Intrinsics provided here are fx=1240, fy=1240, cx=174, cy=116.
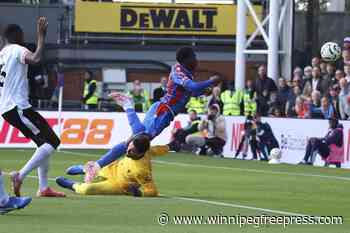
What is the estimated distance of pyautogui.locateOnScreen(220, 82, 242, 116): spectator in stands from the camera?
3547 centimetres

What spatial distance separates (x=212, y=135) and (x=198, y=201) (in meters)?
16.6

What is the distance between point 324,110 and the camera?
31.6 m

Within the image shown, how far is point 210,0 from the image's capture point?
5006 cm

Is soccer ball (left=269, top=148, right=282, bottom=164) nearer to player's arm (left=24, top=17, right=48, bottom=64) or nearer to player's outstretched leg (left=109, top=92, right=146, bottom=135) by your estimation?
player's outstretched leg (left=109, top=92, right=146, bottom=135)

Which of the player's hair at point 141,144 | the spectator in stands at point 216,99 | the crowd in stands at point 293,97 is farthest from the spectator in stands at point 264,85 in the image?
the player's hair at point 141,144

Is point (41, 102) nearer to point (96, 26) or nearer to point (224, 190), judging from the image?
point (96, 26)

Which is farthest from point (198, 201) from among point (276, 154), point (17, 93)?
point (276, 154)

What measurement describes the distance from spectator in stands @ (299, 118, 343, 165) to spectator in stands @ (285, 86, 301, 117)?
9.43 feet

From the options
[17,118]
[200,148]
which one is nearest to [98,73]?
[200,148]

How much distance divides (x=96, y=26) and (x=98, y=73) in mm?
2249

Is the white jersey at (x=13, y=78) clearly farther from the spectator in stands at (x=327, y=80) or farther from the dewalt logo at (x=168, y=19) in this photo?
the dewalt logo at (x=168, y=19)

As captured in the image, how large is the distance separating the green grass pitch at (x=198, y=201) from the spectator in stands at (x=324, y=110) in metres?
4.04

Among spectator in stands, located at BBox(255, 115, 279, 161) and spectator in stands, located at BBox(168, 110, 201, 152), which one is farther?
spectator in stands, located at BBox(168, 110, 201, 152)

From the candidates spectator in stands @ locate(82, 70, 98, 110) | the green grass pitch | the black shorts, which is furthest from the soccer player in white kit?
spectator in stands @ locate(82, 70, 98, 110)
